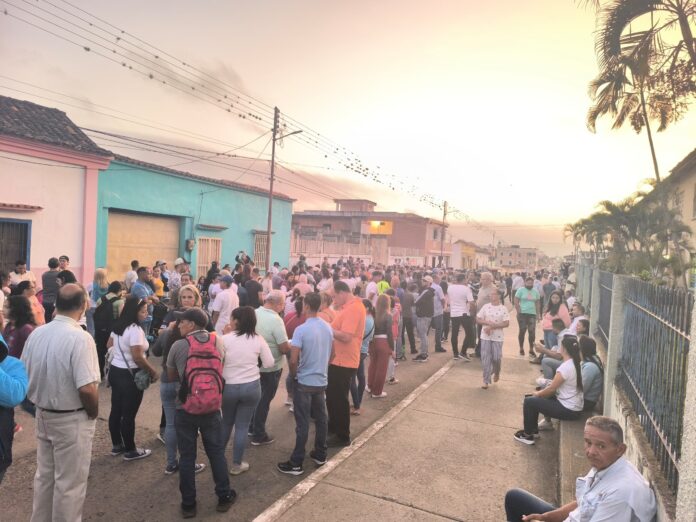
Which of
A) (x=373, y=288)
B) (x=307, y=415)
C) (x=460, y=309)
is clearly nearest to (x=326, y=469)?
(x=307, y=415)

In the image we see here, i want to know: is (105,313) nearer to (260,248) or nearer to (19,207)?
(19,207)

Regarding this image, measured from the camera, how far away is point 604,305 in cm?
785

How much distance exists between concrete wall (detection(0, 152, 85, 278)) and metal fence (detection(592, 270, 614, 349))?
43.0ft

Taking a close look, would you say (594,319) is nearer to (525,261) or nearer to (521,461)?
(521,461)

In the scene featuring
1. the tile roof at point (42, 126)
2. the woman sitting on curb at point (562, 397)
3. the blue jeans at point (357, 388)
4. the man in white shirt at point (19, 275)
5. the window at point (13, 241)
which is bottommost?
the blue jeans at point (357, 388)

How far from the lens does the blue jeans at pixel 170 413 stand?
4.36 meters

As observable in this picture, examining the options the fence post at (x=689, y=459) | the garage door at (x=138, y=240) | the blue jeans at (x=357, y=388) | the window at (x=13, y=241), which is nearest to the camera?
the fence post at (x=689, y=459)

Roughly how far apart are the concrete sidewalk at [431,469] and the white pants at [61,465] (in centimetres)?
140

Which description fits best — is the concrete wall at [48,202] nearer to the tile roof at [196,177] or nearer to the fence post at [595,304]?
the tile roof at [196,177]


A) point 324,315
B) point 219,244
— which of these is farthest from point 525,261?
point 324,315

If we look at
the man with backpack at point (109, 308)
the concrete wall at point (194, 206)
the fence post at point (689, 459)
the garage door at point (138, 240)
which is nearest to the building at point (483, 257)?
the concrete wall at point (194, 206)

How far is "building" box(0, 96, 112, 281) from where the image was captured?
11.1 metres

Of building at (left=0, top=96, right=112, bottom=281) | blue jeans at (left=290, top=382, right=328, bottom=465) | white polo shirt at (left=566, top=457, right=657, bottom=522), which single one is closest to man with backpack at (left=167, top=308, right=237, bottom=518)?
blue jeans at (left=290, top=382, right=328, bottom=465)

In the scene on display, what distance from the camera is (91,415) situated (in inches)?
124
